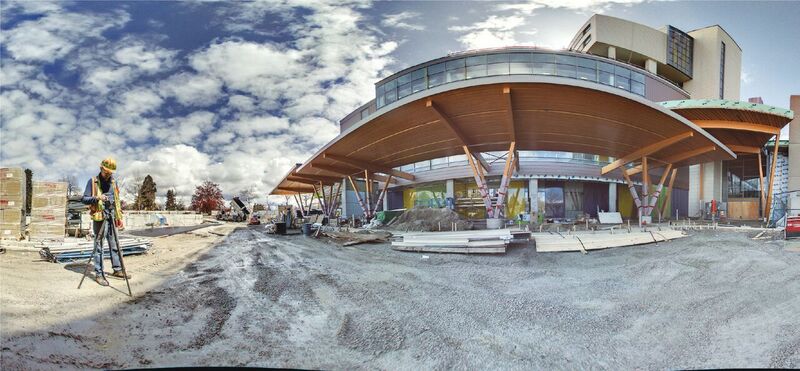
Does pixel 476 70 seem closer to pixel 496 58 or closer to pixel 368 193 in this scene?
pixel 496 58

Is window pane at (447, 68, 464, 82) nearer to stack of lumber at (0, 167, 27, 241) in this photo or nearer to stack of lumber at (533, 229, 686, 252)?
stack of lumber at (533, 229, 686, 252)

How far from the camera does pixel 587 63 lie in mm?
19172

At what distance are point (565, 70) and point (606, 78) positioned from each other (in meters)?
3.68

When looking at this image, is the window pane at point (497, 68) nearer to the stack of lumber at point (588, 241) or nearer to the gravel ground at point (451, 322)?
the stack of lumber at point (588, 241)

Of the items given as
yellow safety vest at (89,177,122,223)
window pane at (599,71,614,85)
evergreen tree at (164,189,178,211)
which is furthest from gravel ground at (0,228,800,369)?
evergreen tree at (164,189,178,211)

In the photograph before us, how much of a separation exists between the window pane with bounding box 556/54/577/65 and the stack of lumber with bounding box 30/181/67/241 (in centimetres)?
2198

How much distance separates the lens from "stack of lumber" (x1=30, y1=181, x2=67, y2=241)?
7.50 metres

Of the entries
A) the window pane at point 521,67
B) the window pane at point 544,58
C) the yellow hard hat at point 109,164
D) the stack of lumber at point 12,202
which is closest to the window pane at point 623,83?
the window pane at point 544,58

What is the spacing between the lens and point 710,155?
582 inches

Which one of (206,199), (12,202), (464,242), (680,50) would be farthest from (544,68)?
(206,199)

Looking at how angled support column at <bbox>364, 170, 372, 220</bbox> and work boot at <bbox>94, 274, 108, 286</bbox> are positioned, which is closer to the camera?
work boot at <bbox>94, 274, 108, 286</bbox>

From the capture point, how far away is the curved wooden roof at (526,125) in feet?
32.8

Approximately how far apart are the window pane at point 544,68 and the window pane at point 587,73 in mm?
2245

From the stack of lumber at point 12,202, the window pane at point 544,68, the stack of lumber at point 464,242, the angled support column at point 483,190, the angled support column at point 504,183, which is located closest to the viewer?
the stack of lumber at point 12,202
